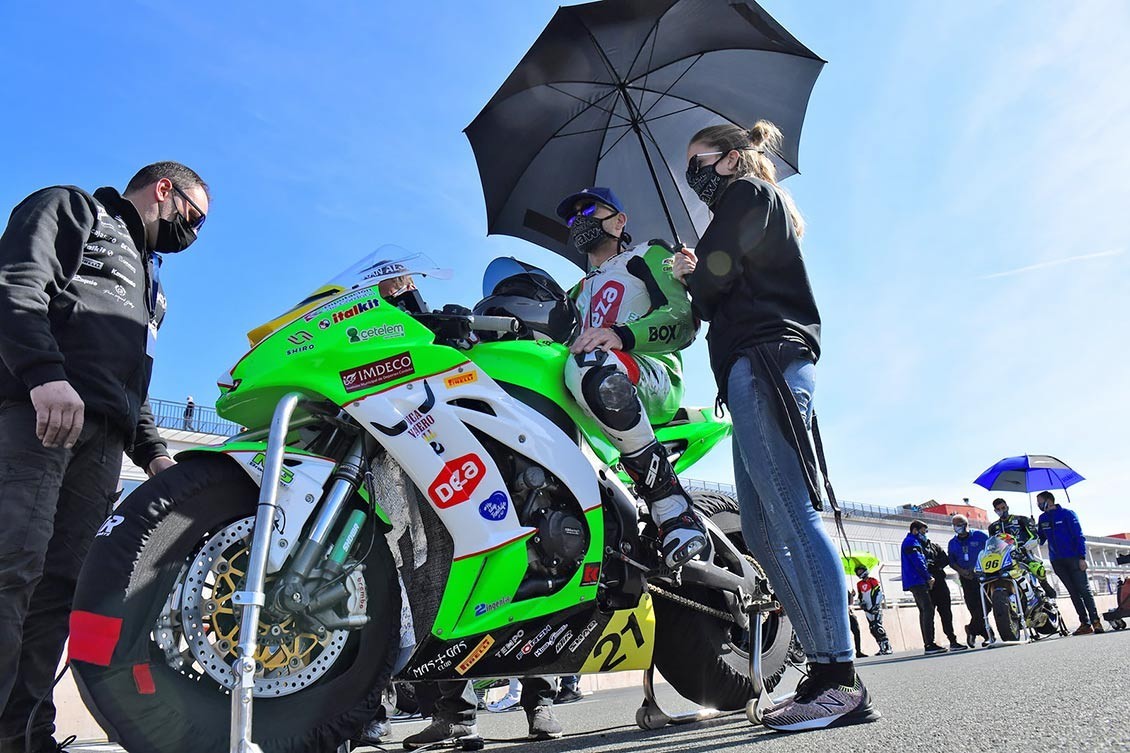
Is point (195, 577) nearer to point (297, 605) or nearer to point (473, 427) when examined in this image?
point (297, 605)

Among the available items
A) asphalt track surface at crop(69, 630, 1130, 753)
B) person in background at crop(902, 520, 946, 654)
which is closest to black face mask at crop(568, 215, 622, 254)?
asphalt track surface at crop(69, 630, 1130, 753)

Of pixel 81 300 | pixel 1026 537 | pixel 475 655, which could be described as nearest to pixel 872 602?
pixel 1026 537

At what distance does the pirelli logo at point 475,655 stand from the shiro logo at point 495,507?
1.15ft

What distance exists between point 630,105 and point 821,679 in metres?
3.86

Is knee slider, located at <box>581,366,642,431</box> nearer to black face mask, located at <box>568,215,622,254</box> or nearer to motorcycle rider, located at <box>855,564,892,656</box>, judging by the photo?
black face mask, located at <box>568,215,622,254</box>

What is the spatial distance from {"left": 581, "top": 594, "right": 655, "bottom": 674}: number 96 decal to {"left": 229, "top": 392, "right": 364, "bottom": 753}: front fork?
0.92 metres

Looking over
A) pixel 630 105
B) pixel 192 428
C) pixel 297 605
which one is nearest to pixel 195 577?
pixel 297 605

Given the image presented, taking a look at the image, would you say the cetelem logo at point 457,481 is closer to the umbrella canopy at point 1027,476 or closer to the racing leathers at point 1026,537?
the racing leathers at point 1026,537

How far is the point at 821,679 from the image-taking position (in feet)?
8.14

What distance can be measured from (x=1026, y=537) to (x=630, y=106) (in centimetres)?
1080

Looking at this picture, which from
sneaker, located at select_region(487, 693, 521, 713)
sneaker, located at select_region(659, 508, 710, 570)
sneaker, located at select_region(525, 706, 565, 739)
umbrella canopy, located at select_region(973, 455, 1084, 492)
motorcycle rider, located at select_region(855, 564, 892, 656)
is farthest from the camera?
umbrella canopy, located at select_region(973, 455, 1084, 492)

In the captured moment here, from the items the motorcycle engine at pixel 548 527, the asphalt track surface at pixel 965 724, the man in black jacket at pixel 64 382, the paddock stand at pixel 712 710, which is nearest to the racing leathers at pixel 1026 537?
the asphalt track surface at pixel 965 724

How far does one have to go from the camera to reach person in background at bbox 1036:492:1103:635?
1064 centimetres

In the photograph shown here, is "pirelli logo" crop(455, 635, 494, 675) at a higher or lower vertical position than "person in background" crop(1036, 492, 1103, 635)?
lower
